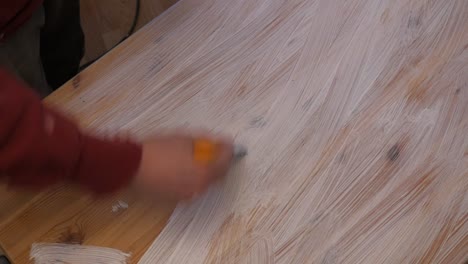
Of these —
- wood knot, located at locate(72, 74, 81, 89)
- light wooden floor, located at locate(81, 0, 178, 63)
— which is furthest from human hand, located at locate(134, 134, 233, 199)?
light wooden floor, located at locate(81, 0, 178, 63)

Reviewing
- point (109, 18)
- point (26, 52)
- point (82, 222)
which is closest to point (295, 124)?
point (82, 222)

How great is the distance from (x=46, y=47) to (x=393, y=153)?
0.54 m

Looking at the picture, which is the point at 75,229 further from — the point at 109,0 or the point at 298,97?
the point at 109,0

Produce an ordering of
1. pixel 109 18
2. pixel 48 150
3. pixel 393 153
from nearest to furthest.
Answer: pixel 48 150 → pixel 393 153 → pixel 109 18

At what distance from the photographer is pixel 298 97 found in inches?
25.6

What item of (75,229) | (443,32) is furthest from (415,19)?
(75,229)

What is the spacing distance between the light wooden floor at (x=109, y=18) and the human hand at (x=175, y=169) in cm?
74

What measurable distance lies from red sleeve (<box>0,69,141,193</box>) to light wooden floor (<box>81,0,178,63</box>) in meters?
0.77

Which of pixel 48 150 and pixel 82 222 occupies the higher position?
pixel 48 150

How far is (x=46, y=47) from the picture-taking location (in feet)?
2.86

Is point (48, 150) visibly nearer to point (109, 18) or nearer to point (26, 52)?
point (26, 52)

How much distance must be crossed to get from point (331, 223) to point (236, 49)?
0.24 meters

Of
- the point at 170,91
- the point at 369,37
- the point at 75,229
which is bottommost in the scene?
the point at 75,229

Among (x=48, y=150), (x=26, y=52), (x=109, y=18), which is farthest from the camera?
(x=109, y=18)
